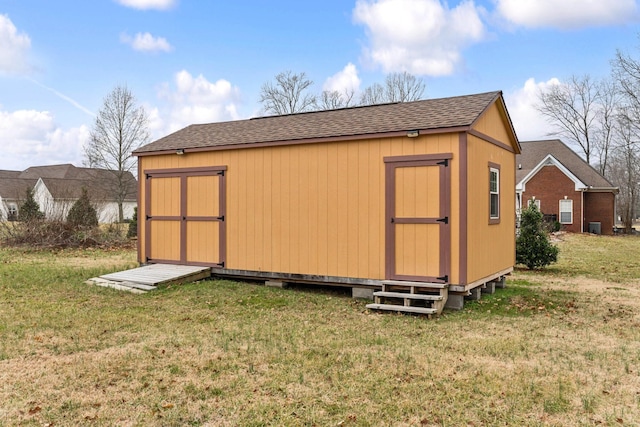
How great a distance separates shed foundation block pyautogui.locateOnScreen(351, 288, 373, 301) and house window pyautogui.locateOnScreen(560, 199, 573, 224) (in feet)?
74.8

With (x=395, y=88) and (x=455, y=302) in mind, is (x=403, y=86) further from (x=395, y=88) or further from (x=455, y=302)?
(x=455, y=302)

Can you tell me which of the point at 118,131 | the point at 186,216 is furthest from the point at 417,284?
the point at 118,131

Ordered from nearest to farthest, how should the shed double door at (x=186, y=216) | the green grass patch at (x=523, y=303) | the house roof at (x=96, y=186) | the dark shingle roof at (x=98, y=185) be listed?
the green grass patch at (x=523, y=303) → the shed double door at (x=186, y=216) → the dark shingle roof at (x=98, y=185) → the house roof at (x=96, y=186)

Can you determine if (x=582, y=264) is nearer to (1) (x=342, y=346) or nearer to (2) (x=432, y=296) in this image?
(2) (x=432, y=296)

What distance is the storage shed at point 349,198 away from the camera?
7820 mm

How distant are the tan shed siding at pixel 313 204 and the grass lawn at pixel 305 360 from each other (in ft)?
2.42

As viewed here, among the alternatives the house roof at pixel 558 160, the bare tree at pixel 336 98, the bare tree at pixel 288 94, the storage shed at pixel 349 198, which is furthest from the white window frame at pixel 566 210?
the bare tree at pixel 288 94

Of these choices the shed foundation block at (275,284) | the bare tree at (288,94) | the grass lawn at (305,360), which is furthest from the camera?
the bare tree at (288,94)

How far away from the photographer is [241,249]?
9.84 m

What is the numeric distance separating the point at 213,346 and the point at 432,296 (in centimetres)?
354

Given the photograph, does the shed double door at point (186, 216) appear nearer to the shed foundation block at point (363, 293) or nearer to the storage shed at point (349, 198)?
the storage shed at point (349, 198)

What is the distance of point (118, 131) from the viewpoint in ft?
101

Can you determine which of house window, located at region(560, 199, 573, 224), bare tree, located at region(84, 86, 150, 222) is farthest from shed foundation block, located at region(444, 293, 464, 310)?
bare tree, located at region(84, 86, 150, 222)

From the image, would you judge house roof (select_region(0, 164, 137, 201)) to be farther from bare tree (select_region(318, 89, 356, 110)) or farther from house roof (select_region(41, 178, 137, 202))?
bare tree (select_region(318, 89, 356, 110))
